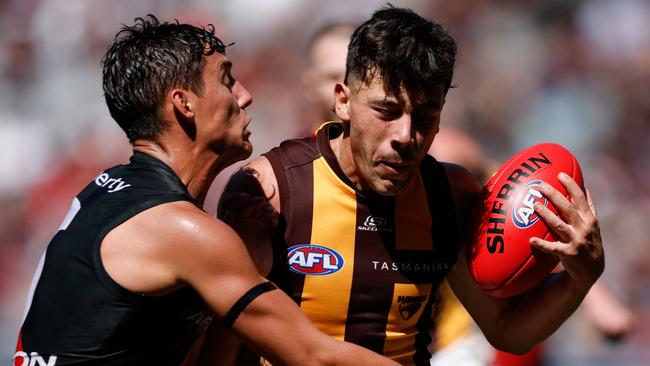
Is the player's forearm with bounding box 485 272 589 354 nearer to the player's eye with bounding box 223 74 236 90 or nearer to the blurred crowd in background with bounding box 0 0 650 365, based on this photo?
the player's eye with bounding box 223 74 236 90

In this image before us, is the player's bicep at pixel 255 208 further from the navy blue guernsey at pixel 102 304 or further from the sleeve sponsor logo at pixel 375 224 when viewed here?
the sleeve sponsor logo at pixel 375 224

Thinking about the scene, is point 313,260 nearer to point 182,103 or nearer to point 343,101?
point 343,101

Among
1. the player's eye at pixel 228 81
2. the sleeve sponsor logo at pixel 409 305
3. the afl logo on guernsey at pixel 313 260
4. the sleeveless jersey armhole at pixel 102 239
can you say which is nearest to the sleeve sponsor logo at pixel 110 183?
the sleeveless jersey armhole at pixel 102 239

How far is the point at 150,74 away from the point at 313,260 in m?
0.88

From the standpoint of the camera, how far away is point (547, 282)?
3787mm

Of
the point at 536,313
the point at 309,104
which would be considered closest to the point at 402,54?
the point at 536,313

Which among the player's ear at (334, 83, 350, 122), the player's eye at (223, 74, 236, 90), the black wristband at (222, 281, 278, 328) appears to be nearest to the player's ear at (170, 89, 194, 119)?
the player's eye at (223, 74, 236, 90)

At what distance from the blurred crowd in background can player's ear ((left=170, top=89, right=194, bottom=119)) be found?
461cm

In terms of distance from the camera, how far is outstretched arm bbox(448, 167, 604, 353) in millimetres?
3375

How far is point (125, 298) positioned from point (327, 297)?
2.55 ft

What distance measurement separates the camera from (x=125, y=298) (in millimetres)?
3066

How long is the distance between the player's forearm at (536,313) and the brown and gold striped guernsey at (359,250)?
1.10 feet

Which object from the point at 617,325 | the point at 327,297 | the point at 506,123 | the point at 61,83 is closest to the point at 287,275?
the point at 327,297

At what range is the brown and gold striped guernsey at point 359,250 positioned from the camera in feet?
11.4
